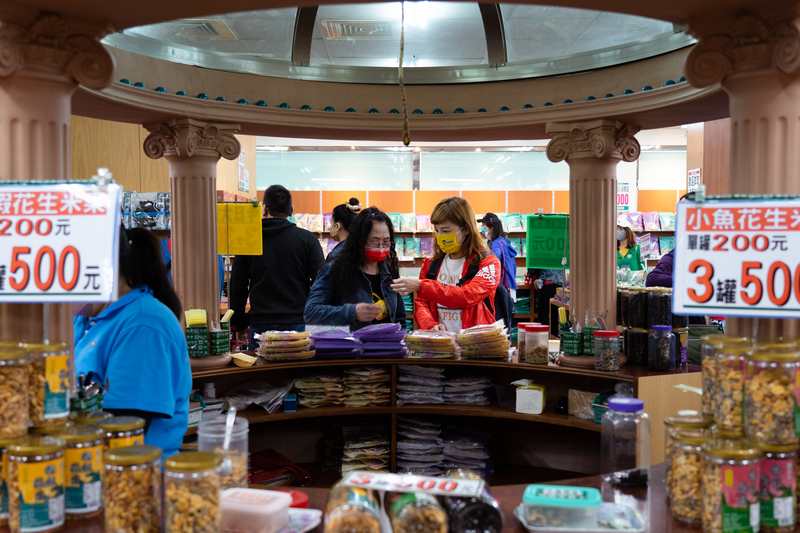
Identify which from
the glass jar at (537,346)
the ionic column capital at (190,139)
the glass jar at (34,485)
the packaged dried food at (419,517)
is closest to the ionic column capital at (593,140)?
the glass jar at (537,346)

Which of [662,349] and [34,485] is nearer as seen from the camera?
[34,485]

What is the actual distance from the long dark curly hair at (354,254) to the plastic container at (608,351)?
126 centimetres

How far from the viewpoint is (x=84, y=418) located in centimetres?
172

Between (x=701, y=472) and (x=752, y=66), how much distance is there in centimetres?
144

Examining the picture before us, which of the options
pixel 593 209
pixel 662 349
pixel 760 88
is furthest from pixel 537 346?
pixel 760 88

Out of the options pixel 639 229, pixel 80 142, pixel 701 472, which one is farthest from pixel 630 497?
pixel 639 229

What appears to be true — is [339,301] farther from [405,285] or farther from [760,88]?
[760,88]

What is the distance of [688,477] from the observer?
161cm

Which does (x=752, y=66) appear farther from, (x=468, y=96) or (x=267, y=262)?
(x=267, y=262)

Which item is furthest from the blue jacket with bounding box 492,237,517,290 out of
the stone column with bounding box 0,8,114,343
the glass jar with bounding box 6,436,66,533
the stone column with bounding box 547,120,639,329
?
the glass jar with bounding box 6,436,66,533

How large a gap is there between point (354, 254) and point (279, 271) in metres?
0.92

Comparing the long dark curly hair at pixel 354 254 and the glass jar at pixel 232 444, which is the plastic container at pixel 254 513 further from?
the long dark curly hair at pixel 354 254

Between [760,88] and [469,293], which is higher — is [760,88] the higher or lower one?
the higher one

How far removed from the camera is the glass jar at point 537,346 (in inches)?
144
